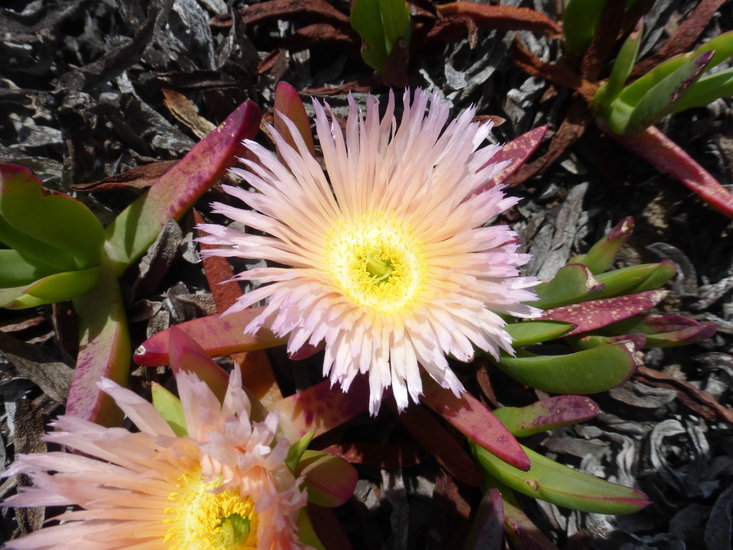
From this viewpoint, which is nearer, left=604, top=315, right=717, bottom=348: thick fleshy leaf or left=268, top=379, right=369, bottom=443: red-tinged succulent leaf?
left=268, top=379, right=369, bottom=443: red-tinged succulent leaf

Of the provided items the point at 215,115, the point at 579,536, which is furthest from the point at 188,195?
the point at 579,536

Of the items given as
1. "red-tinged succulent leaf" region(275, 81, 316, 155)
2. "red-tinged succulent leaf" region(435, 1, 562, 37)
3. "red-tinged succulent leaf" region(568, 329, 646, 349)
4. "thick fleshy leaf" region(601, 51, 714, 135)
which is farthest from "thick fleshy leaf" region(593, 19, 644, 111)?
"red-tinged succulent leaf" region(275, 81, 316, 155)

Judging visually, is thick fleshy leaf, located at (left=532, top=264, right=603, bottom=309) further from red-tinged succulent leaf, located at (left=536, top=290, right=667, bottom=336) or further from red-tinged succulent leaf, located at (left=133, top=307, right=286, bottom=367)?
red-tinged succulent leaf, located at (left=133, top=307, right=286, bottom=367)

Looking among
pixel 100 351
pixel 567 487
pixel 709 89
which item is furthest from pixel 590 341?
pixel 100 351

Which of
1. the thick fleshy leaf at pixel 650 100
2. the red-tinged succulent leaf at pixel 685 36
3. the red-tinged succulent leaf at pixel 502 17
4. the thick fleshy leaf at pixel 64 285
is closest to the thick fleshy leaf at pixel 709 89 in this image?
the thick fleshy leaf at pixel 650 100

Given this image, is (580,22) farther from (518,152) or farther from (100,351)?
(100,351)

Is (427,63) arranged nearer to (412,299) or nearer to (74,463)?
(412,299)

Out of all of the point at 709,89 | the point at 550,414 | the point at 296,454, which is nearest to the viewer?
the point at 296,454
